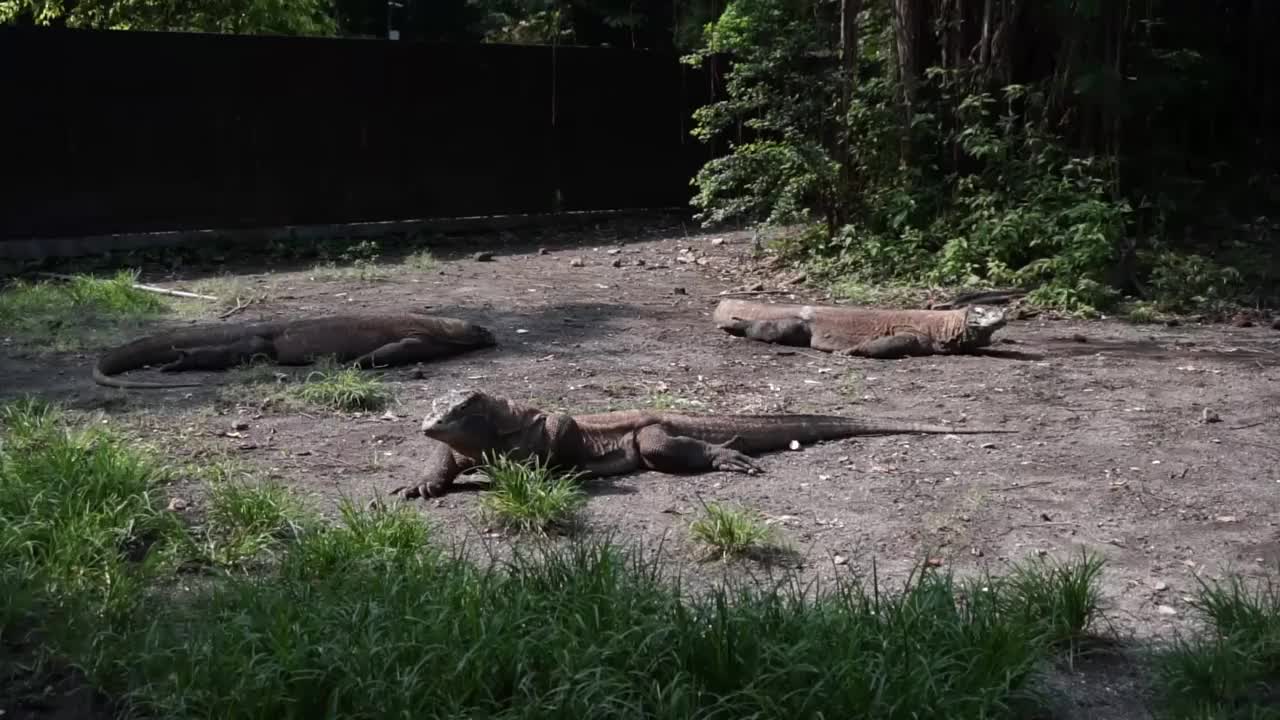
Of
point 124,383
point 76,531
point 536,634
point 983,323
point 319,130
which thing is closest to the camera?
point 536,634

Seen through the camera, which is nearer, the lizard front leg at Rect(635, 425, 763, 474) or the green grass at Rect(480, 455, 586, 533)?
the green grass at Rect(480, 455, 586, 533)

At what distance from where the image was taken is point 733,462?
20.9ft

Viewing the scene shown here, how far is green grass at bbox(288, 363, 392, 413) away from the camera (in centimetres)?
739

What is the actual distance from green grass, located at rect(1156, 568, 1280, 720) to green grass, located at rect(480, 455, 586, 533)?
237 centimetres

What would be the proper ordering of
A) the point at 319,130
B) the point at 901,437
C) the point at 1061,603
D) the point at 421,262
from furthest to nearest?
1. the point at 319,130
2. the point at 421,262
3. the point at 901,437
4. the point at 1061,603

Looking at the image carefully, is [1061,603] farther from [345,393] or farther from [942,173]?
[942,173]

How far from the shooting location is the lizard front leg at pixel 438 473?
589 cm

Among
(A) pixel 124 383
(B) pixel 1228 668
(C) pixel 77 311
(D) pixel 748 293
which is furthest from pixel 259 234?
(B) pixel 1228 668

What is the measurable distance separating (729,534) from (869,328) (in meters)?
4.67

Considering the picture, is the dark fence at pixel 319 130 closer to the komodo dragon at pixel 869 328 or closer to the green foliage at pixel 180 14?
the green foliage at pixel 180 14

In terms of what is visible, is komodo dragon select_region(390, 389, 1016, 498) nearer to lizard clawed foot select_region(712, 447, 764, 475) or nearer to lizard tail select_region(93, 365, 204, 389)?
lizard clawed foot select_region(712, 447, 764, 475)

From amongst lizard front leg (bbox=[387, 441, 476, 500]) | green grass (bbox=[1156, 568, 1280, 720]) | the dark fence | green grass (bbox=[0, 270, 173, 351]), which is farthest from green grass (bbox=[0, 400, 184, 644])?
the dark fence

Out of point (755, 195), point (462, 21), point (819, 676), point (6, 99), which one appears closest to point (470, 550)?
point (819, 676)

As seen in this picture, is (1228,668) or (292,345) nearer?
(1228,668)
